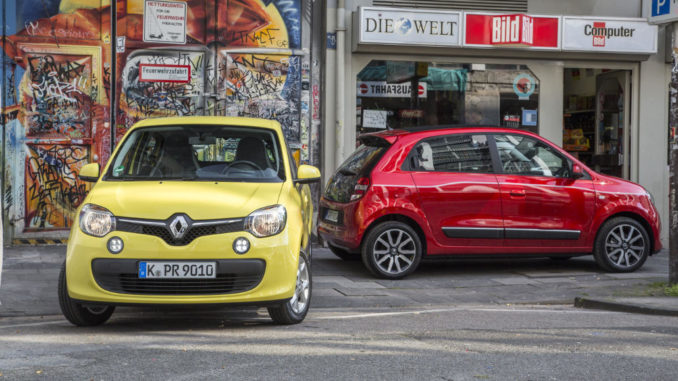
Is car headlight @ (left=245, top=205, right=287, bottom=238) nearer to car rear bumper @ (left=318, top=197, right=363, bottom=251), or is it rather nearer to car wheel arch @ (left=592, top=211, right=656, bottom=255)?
car rear bumper @ (left=318, top=197, right=363, bottom=251)

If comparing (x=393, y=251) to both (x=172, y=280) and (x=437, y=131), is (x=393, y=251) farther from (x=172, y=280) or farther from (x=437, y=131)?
(x=172, y=280)

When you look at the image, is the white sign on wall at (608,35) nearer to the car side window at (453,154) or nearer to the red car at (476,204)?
the red car at (476,204)

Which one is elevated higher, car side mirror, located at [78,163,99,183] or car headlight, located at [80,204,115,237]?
car side mirror, located at [78,163,99,183]

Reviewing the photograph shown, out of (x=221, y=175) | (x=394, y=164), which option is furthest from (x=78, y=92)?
(x=221, y=175)

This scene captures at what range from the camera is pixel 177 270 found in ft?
21.5

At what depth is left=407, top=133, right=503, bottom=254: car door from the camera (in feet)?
33.9

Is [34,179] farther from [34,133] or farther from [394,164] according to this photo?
[394,164]

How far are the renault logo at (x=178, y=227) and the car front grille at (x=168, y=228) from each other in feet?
0.07

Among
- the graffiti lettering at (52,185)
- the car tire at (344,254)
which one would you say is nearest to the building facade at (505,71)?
the car tire at (344,254)

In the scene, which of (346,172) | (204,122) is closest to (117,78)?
(346,172)

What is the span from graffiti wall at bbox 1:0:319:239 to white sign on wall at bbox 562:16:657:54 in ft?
13.5

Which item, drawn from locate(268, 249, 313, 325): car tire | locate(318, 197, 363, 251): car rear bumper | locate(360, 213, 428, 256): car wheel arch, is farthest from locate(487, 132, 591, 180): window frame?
locate(268, 249, 313, 325): car tire

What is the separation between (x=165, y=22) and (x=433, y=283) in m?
6.06

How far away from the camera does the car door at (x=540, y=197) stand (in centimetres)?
1056
